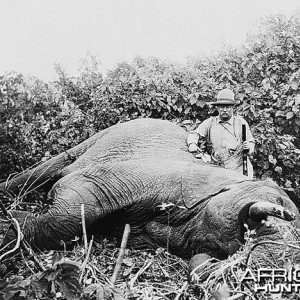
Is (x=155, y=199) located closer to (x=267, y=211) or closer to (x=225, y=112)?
(x=267, y=211)

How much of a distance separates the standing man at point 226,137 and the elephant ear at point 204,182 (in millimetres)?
1028

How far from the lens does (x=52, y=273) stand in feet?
11.4

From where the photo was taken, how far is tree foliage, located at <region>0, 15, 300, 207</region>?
9273 millimetres

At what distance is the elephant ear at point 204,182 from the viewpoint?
5547mm

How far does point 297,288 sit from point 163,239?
7.35 ft

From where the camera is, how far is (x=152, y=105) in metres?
9.77

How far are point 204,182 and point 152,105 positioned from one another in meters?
4.21

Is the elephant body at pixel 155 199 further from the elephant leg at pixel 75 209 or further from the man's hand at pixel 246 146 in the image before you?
the man's hand at pixel 246 146

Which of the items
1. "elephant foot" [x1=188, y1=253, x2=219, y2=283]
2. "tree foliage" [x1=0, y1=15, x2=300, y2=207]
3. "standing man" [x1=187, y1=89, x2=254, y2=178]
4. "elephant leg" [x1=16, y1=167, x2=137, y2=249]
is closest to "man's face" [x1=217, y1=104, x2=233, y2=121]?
"standing man" [x1=187, y1=89, x2=254, y2=178]

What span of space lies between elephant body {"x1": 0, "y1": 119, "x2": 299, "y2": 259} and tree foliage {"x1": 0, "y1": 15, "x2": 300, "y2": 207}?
243 cm

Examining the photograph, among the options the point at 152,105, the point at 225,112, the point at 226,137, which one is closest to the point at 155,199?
the point at 226,137

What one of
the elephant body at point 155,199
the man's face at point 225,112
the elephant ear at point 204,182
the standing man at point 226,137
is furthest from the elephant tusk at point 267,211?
the man's face at point 225,112

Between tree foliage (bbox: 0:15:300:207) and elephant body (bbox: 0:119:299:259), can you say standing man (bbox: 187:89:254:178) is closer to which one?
elephant body (bbox: 0:119:299:259)

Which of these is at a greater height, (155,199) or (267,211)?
(267,211)
